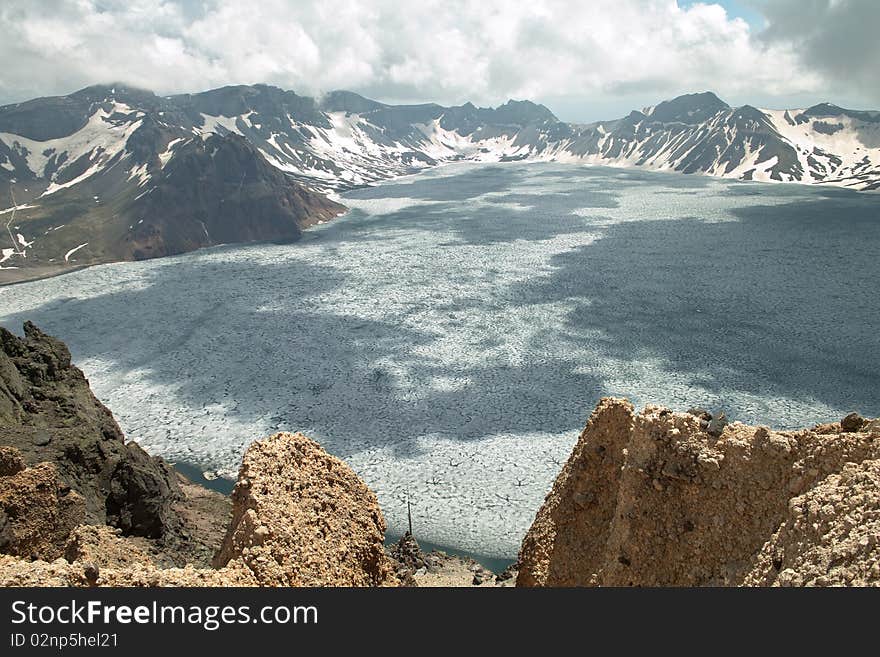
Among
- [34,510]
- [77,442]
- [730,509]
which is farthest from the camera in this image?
[77,442]

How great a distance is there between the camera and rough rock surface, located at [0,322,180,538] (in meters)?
27.3

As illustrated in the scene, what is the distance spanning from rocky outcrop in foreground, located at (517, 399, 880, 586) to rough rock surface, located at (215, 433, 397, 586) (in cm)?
598

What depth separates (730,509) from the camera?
46.9 ft

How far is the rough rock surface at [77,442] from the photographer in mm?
27297

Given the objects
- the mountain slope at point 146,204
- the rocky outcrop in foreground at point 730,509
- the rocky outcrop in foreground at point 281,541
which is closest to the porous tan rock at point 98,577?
the rocky outcrop in foreground at point 281,541

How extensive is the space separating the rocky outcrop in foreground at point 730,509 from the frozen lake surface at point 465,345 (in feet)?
70.8

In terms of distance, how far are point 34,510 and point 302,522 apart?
A: 41.3 feet

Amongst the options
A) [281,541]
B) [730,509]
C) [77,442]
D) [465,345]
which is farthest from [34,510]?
[465,345]

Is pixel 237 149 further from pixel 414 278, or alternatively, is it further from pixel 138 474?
pixel 138 474

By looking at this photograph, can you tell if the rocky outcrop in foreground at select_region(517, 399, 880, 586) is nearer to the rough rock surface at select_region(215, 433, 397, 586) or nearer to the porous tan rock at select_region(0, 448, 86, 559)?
the rough rock surface at select_region(215, 433, 397, 586)

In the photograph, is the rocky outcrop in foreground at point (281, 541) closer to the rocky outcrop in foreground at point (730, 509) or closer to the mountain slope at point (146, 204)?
the rocky outcrop in foreground at point (730, 509)

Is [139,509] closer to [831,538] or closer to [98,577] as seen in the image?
[98,577]

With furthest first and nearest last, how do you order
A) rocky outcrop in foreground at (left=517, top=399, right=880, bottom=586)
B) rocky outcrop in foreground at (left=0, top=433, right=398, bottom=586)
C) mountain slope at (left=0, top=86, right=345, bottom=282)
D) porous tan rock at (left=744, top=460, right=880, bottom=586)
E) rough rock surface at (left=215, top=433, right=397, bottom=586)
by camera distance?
mountain slope at (left=0, top=86, right=345, bottom=282) → rough rock surface at (left=215, top=433, right=397, bottom=586) → rocky outcrop in foreground at (left=0, top=433, right=398, bottom=586) → rocky outcrop in foreground at (left=517, top=399, right=880, bottom=586) → porous tan rock at (left=744, top=460, right=880, bottom=586)

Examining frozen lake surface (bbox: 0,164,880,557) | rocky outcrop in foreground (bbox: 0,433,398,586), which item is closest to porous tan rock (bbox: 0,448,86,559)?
rocky outcrop in foreground (bbox: 0,433,398,586)
